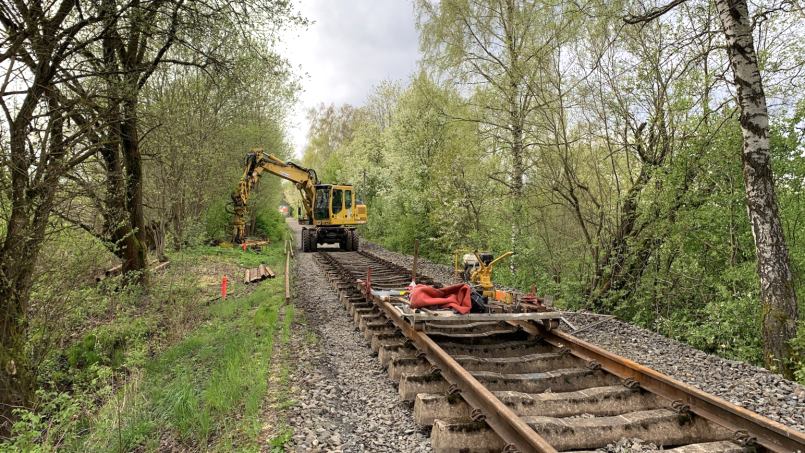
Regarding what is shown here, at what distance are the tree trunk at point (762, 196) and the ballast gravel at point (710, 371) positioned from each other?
0.71 m

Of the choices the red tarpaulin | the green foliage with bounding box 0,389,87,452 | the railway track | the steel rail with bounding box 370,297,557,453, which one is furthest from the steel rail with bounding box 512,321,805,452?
the green foliage with bounding box 0,389,87,452

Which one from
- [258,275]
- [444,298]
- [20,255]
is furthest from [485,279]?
[258,275]

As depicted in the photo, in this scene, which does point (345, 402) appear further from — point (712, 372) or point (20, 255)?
point (20, 255)

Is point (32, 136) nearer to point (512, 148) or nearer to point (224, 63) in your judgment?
point (224, 63)

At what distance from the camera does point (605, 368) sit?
473 cm

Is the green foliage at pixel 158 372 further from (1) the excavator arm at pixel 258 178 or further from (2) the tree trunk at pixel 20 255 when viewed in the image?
(1) the excavator arm at pixel 258 178

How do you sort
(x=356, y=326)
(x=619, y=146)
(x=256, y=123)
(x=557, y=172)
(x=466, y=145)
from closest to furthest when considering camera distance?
(x=356, y=326) < (x=619, y=146) < (x=557, y=172) < (x=466, y=145) < (x=256, y=123)

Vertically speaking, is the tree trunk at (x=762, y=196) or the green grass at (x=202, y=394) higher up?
the tree trunk at (x=762, y=196)

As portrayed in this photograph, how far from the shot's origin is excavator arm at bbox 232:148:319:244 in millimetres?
18203

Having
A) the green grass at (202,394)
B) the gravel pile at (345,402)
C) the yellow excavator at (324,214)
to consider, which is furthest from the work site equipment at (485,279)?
the yellow excavator at (324,214)

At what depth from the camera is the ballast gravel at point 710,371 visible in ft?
13.8

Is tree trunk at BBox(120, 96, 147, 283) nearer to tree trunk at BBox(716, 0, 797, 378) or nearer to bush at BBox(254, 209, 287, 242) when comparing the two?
tree trunk at BBox(716, 0, 797, 378)

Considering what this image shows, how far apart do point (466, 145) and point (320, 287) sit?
6520mm

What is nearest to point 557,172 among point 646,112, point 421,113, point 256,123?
point 646,112
